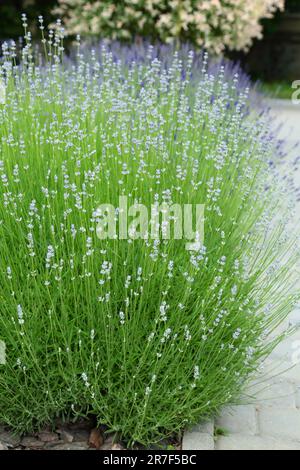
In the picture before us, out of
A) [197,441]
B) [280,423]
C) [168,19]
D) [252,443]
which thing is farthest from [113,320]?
[168,19]

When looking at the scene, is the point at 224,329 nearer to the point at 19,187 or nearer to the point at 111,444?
the point at 111,444

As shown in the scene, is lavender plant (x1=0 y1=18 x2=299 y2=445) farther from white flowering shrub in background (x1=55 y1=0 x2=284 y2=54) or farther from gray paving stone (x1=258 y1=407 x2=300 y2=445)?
white flowering shrub in background (x1=55 y1=0 x2=284 y2=54)

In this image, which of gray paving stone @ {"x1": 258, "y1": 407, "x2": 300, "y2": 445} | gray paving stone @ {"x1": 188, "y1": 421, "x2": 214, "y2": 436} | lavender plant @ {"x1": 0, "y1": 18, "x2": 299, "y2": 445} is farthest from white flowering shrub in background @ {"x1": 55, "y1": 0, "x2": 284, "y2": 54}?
gray paving stone @ {"x1": 188, "y1": 421, "x2": 214, "y2": 436}

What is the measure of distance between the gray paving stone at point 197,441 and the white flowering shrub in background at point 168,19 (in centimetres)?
754

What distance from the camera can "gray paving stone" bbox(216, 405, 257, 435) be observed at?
334 centimetres

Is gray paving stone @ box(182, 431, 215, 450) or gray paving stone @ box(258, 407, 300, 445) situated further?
gray paving stone @ box(258, 407, 300, 445)

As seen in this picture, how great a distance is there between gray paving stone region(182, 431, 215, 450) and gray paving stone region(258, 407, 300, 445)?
0.28 m

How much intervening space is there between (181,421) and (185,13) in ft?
26.0

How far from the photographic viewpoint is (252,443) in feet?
10.5

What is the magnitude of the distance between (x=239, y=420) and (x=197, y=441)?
0.33 m

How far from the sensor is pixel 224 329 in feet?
10.3

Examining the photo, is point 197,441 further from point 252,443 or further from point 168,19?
point 168,19

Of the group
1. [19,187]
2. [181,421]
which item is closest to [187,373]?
[181,421]

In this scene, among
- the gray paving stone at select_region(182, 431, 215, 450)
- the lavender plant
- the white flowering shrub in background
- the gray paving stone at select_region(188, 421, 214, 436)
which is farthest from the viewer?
the white flowering shrub in background
